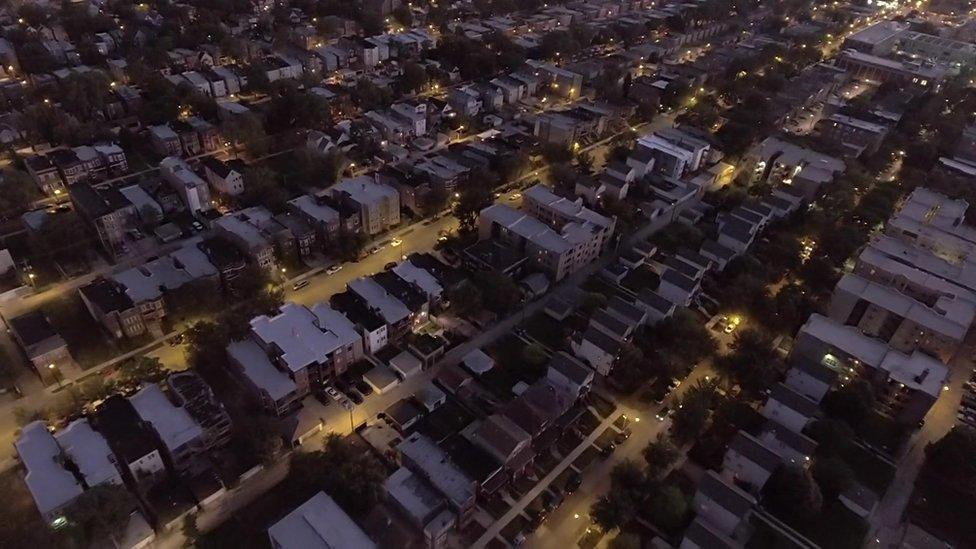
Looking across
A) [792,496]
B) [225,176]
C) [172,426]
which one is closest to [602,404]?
[792,496]

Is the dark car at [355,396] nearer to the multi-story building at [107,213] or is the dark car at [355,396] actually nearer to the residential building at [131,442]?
the residential building at [131,442]

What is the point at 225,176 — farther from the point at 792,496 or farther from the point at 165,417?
the point at 792,496

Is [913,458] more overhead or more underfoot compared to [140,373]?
more underfoot

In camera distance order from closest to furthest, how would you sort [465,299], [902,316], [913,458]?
[913,458], [465,299], [902,316]

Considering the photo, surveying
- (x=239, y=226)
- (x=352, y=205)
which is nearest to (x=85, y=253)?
(x=239, y=226)

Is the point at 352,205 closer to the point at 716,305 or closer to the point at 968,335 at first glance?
the point at 716,305

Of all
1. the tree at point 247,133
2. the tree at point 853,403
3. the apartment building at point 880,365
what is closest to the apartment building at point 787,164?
the apartment building at point 880,365

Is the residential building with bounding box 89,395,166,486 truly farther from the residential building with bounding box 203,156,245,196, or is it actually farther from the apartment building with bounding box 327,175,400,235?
the residential building with bounding box 203,156,245,196
